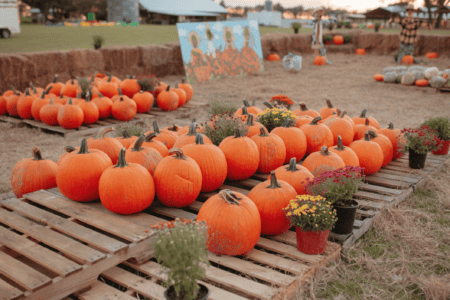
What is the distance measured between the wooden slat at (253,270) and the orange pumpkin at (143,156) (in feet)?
3.32

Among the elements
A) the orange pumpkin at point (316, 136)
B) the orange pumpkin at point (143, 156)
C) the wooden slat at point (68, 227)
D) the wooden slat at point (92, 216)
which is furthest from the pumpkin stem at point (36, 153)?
the orange pumpkin at point (316, 136)

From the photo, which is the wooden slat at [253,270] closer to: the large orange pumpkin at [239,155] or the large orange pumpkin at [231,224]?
the large orange pumpkin at [231,224]

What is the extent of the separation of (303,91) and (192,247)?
960 centimetres

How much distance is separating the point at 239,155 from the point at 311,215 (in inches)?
46.5

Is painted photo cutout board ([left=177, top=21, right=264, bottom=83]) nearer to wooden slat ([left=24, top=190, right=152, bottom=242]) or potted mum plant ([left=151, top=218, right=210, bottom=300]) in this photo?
wooden slat ([left=24, top=190, right=152, bottom=242])

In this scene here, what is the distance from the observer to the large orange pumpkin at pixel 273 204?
299cm

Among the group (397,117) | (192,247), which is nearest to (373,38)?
(397,117)

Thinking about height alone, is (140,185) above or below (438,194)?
above

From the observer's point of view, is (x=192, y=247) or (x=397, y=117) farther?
(x=397, y=117)

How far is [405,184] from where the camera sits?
4.16 meters

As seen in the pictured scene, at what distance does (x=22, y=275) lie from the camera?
2.25 metres

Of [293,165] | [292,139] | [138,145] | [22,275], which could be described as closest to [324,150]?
[293,165]

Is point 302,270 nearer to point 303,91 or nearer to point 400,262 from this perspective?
point 400,262

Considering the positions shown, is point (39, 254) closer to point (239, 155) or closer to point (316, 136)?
point (239, 155)
